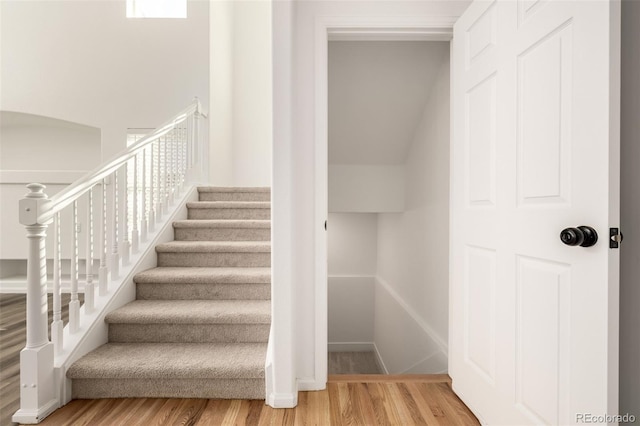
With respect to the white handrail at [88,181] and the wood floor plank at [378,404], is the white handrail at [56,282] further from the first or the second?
the wood floor plank at [378,404]

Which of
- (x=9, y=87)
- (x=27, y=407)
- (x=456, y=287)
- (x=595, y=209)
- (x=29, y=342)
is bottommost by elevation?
(x=27, y=407)

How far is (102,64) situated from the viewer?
15.4ft

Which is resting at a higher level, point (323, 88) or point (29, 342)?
point (323, 88)

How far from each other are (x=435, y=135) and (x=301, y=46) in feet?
4.03

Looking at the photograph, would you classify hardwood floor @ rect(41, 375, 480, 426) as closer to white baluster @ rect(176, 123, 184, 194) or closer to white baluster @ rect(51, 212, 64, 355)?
white baluster @ rect(51, 212, 64, 355)

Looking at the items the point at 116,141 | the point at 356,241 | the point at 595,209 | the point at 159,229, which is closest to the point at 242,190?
the point at 159,229

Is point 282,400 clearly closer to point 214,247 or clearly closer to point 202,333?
point 202,333

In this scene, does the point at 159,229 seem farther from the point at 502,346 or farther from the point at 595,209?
the point at 595,209

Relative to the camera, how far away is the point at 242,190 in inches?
146

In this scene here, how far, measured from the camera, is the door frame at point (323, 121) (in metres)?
1.95

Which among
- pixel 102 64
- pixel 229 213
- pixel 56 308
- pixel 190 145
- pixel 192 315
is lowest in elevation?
pixel 192 315

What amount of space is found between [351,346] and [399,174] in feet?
8.16

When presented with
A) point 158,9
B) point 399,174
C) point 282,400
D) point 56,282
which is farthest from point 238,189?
point 158,9

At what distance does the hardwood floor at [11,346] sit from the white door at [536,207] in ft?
7.22
